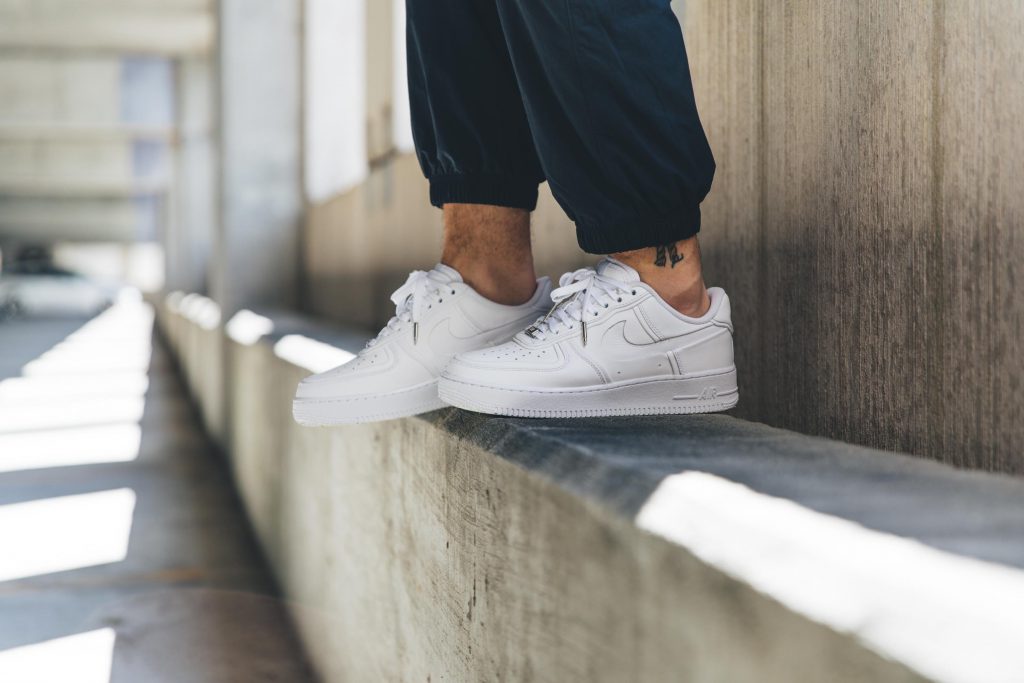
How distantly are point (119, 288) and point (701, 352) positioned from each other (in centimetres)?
3554

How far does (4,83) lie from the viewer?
12531mm

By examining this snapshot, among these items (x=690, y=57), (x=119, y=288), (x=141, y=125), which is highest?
(x=141, y=125)

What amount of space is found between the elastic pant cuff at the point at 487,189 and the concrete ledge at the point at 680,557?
321 millimetres

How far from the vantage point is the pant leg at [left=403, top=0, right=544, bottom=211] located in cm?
131

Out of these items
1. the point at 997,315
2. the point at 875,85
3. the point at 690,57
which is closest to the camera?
the point at 997,315

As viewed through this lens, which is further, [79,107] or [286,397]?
[79,107]

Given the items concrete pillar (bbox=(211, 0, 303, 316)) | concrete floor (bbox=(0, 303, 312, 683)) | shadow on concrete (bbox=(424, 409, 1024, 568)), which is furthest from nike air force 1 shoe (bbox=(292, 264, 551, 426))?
concrete pillar (bbox=(211, 0, 303, 316))

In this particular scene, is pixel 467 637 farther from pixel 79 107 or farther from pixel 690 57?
pixel 79 107

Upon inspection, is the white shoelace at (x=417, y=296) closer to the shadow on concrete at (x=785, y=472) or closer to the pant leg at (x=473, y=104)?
the pant leg at (x=473, y=104)

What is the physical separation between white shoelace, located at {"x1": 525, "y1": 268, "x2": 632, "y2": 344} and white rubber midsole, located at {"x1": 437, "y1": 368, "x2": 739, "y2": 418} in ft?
0.24

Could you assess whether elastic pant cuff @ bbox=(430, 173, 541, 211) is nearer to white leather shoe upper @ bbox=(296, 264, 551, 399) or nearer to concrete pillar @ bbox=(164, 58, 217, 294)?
white leather shoe upper @ bbox=(296, 264, 551, 399)

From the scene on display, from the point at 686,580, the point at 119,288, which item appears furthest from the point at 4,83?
the point at 119,288

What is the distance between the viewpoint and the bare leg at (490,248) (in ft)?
4.41

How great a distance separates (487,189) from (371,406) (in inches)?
13.9
